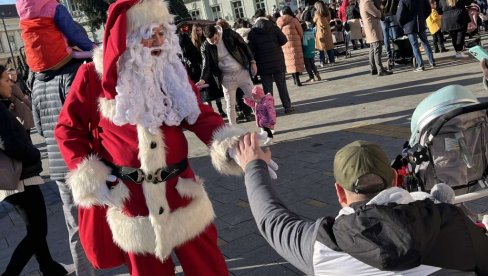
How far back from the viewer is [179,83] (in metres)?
2.81

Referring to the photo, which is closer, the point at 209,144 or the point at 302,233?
the point at 302,233

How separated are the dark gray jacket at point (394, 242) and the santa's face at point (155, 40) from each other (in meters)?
1.41

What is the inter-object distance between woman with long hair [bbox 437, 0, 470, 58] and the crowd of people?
944cm

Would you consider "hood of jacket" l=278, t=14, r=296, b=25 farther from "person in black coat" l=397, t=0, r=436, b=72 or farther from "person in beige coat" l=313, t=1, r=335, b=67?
"person in beige coat" l=313, t=1, r=335, b=67

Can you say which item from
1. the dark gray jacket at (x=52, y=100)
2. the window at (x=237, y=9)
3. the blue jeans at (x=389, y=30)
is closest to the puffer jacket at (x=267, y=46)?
the blue jeans at (x=389, y=30)

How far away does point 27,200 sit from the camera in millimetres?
3902

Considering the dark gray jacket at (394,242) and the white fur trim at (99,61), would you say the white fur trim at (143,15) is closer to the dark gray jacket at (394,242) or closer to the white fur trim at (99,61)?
the white fur trim at (99,61)

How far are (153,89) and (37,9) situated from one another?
44.2 inches

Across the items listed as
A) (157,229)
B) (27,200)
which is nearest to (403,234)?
(157,229)

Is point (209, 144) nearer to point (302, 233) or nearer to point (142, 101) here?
point (142, 101)

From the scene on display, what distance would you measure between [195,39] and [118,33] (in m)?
7.38

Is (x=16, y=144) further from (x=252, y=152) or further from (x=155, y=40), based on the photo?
(x=252, y=152)

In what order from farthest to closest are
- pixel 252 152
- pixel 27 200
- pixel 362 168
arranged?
1. pixel 27 200
2. pixel 252 152
3. pixel 362 168

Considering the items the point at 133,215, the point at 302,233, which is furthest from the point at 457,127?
the point at 133,215
